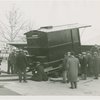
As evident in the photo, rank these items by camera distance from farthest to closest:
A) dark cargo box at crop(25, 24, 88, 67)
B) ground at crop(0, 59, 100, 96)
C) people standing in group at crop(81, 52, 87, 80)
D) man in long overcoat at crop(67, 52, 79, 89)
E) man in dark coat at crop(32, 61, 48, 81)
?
people standing in group at crop(81, 52, 87, 80) < dark cargo box at crop(25, 24, 88, 67) < man in dark coat at crop(32, 61, 48, 81) < man in long overcoat at crop(67, 52, 79, 89) < ground at crop(0, 59, 100, 96)

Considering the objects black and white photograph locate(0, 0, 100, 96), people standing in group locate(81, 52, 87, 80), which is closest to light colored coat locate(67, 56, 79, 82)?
black and white photograph locate(0, 0, 100, 96)

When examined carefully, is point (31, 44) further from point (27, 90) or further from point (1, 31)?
point (1, 31)

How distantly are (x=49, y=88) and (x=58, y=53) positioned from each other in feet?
10.4

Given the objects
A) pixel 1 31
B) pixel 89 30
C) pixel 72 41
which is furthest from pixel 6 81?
pixel 1 31

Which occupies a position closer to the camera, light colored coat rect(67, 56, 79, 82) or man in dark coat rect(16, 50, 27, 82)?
light colored coat rect(67, 56, 79, 82)

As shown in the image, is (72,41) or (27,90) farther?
(72,41)

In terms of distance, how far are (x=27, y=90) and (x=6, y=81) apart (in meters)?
2.79

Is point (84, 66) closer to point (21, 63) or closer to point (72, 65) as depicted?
point (72, 65)

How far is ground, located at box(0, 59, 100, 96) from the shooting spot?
13141mm

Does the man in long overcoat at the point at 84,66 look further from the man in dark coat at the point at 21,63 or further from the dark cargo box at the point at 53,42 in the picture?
the man in dark coat at the point at 21,63

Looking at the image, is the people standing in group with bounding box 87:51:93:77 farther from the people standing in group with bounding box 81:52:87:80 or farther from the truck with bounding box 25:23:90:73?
the truck with bounding box 25:23:90:73

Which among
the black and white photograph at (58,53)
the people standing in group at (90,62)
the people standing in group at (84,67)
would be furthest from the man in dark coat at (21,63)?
the people standing in group at (90,62)

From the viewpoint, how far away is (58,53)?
56.7 feet

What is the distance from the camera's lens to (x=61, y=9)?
45.7 feet
